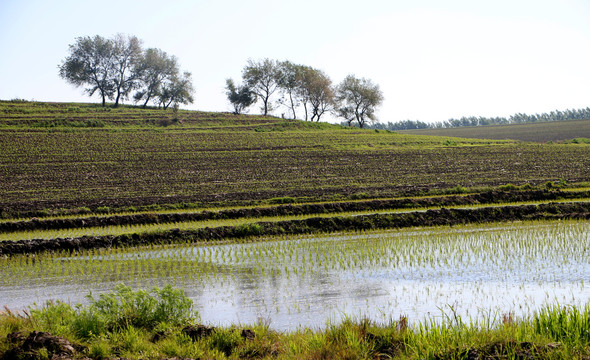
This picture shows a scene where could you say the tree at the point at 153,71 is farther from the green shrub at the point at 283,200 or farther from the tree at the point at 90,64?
the green shrub at the point at 283,200

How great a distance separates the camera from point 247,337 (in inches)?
343

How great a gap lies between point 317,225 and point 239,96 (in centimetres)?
8743

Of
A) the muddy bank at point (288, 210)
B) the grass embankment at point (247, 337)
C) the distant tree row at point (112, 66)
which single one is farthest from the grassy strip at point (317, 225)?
the distant tree row at point (112, 66)

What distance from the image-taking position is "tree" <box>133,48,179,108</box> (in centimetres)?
9988

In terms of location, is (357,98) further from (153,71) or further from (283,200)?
(283,200)

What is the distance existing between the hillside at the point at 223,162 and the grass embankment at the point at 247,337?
2345cm

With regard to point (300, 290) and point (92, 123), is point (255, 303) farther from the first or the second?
point (92, 123)

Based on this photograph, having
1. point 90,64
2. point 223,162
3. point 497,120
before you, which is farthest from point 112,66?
point 497,120

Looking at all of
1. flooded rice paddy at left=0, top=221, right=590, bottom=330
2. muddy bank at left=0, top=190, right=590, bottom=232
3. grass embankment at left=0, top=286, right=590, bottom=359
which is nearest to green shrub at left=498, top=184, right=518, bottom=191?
muddy bank at left=0, top=190, right=590, bottom=232

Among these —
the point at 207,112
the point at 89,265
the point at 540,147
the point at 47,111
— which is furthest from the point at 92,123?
the point at 89,265

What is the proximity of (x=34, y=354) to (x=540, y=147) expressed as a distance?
60940 millimetres

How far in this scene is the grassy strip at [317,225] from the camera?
808 inches

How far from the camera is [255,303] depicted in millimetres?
12125

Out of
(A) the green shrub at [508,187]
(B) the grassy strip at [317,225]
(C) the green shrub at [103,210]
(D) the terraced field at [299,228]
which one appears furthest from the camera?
(A) the green shrub at [508,187]
